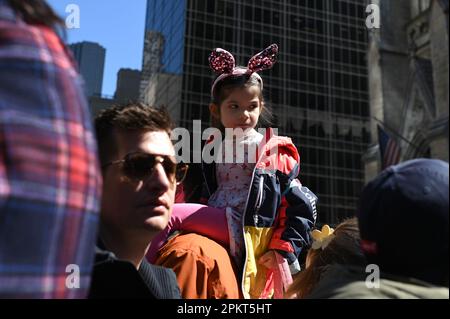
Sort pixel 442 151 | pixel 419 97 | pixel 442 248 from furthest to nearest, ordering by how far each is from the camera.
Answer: pixel 419 97
pixel 442 151
pixel 442 248

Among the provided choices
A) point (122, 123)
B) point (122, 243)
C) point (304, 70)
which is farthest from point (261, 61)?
point (304, 70)

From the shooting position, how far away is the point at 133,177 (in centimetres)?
218

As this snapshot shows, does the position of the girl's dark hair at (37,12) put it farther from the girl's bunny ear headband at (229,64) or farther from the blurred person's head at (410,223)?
the girl's bunny ear headband at (229,64)

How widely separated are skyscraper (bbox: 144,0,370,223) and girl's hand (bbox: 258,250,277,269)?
4284 centimetres

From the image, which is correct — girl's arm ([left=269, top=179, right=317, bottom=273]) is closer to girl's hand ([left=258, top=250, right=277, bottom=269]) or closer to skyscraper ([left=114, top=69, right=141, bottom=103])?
girl's hand ([left=258, top=250, right=277, bottom=269])

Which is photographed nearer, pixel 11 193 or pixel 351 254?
pixel 11 193

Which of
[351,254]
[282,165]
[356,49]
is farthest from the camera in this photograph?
[356,49]

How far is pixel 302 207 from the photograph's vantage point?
11.7 feet

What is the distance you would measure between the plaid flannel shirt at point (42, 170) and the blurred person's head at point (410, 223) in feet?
3.30

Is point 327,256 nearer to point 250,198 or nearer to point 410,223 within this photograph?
point 250,198

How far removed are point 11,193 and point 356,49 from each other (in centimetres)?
5357

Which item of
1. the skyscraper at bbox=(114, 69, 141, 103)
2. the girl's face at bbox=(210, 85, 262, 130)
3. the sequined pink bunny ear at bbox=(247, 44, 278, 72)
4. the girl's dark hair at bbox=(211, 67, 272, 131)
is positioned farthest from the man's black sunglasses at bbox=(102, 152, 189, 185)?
the skyscraper at bbox=(114, 69, 141, 103)

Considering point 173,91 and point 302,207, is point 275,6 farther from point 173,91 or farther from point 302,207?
point 302,207

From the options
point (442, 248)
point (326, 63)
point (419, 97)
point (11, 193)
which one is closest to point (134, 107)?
point (11, 193)
